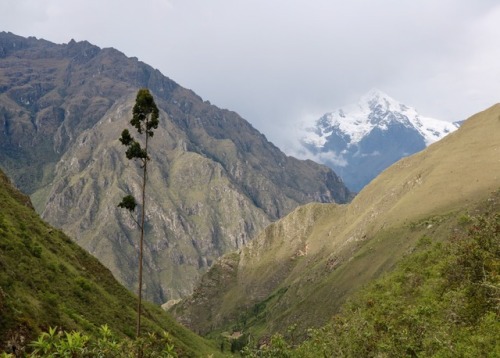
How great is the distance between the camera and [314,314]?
189 metres

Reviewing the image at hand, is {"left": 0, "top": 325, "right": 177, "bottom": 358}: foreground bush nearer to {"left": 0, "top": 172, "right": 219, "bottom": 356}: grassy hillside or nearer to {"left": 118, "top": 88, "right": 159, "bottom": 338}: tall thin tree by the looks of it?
{"left": 0, "top": 172, "right": 219, "bottom": 356}: grassy hillside

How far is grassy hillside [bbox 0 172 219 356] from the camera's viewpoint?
33594 millimetres

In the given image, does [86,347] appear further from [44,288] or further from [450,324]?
[450,324]

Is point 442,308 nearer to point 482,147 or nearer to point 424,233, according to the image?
point 424,233

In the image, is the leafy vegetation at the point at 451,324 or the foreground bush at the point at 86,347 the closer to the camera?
the foreground bush at the point at 86,347

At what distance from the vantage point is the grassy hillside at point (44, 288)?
3359cm

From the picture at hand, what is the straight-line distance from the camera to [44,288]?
47.2m

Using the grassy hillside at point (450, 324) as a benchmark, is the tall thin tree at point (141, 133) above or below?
above

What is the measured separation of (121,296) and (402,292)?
185 ft

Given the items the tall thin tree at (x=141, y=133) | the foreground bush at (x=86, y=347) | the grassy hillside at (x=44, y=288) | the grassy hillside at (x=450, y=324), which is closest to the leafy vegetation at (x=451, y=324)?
the grassy hillside at (x=450, y=324)

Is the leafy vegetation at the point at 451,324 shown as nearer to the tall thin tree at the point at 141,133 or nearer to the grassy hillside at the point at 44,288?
the tall thin tree at the point at 141,133

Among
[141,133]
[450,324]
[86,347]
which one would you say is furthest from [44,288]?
[450,324]

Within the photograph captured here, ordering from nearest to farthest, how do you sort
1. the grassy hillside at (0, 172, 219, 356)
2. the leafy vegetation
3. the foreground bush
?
the foreground bush, the grassy hillside at (0, 172, 219, 356), the leafy vegetation

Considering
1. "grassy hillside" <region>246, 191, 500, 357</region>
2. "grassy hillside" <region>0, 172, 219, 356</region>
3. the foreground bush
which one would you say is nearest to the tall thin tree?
"grassy hillside" <region>0, 172, 219, 356</region>
